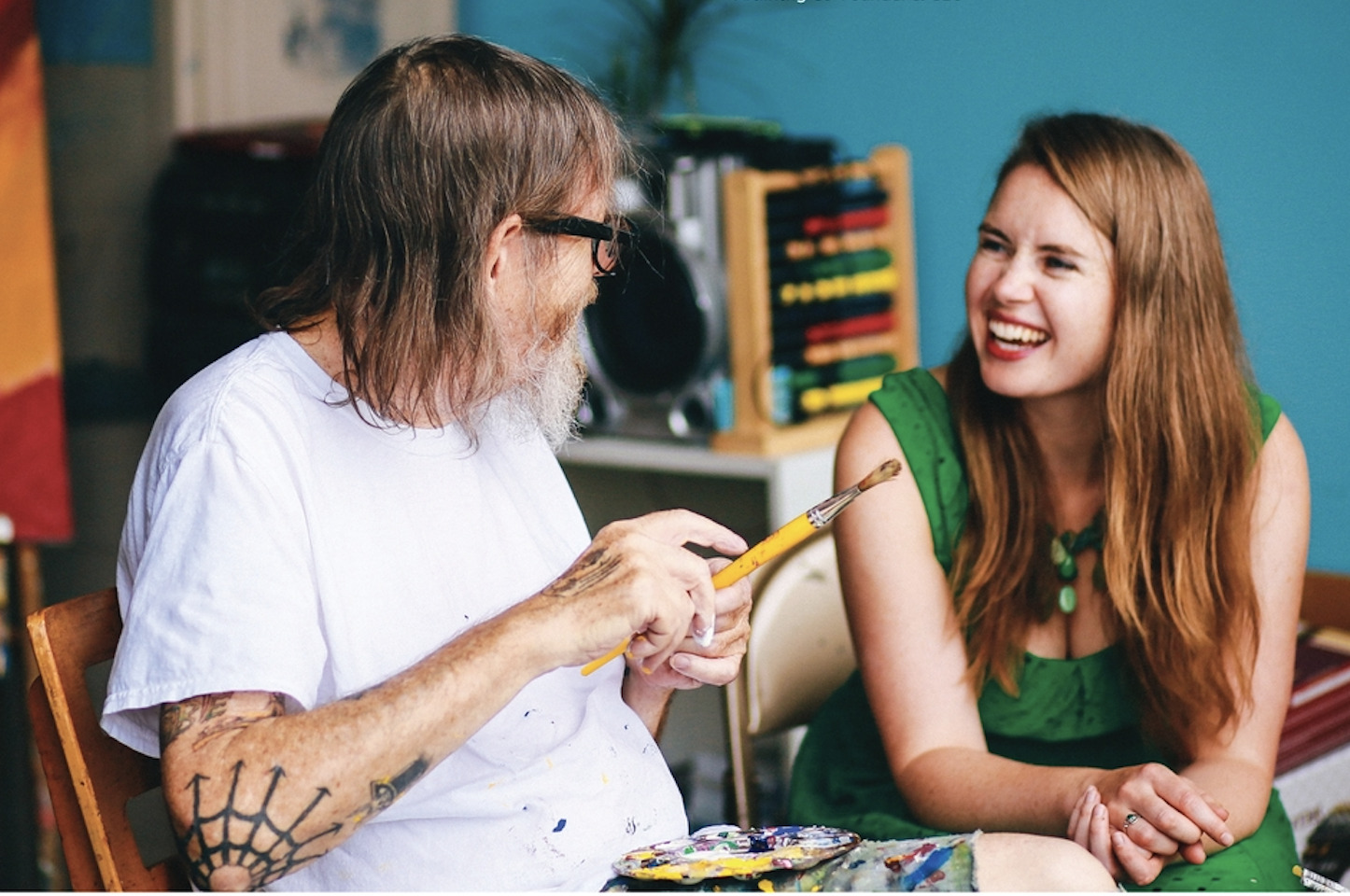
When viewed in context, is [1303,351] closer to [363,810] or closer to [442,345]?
[442,345]

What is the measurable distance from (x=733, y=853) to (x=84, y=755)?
1.61 feet

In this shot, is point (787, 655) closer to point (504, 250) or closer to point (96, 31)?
point (504, 250)

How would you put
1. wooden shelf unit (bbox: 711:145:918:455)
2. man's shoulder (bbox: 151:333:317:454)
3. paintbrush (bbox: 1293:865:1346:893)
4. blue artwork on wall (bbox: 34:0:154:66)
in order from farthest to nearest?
blue artwork on wall (bbox: 34:0:154:66)
wooden shelf unit (bbox: 711:145:918:455)
paintbrush (bbox: 1293:865:1346:893)
man's shoulder (bbox: 151:333:317:454)

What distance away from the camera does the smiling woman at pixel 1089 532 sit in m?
1.30

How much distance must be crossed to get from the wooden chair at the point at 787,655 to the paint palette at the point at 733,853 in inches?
13.0

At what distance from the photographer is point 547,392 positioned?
112cm

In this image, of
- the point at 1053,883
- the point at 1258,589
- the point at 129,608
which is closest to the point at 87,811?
the point at 129,608

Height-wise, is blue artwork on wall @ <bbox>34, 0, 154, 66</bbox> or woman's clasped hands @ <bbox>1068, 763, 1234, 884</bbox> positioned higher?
blue artwork on wall @ <bbox>34, 0, 154, 66</bbox>

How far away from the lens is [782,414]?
2.07m

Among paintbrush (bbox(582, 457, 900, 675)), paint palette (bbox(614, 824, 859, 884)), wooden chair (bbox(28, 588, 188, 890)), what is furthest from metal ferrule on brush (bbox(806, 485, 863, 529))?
wooden chair (bbox(28, 588, 188, 890))

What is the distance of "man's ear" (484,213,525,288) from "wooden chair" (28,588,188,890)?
0.38 meters

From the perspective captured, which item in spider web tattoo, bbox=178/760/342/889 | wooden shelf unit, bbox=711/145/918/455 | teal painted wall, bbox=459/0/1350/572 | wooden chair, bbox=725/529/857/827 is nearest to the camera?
spider web tattoo, bbox=178/760/342/889

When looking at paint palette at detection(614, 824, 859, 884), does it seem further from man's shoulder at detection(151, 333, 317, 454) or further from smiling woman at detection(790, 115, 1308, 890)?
man's shoulder at detection(151, 333, 317, 454)

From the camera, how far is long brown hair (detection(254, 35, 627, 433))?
0.97 meters
